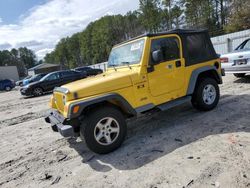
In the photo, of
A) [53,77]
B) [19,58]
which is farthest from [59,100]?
[19,58]

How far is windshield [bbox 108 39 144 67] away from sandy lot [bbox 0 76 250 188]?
5.08 feet

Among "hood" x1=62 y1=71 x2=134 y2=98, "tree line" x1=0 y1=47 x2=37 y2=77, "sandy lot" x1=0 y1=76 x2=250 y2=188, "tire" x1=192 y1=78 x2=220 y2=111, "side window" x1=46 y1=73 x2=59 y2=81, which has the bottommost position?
"sandy lot" x1=0 y1=76 x2=250 y2=188

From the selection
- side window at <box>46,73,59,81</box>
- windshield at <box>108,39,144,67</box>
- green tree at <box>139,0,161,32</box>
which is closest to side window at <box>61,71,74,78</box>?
side window at <box>46,73,59,81</box>

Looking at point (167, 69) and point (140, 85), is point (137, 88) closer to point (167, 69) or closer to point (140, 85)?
point (140, 85)

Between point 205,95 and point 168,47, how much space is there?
164 centimetres

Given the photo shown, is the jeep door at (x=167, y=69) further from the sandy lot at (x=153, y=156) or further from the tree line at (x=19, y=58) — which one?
the tree line at (x=19, y=58)

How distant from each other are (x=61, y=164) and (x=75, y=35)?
261ft

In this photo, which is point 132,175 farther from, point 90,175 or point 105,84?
point 105,84

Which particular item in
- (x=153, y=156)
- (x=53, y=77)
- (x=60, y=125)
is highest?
(x=53, y=77)

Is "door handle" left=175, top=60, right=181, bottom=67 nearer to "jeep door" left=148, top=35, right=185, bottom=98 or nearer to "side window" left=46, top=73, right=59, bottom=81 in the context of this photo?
"jeep door" left=148, top=35, right=185, bottom=98

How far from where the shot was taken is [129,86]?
171 inches

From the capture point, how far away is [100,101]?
3.99m

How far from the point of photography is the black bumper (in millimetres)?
3813

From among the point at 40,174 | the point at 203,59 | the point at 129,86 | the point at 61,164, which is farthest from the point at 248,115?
the point at 40,174
